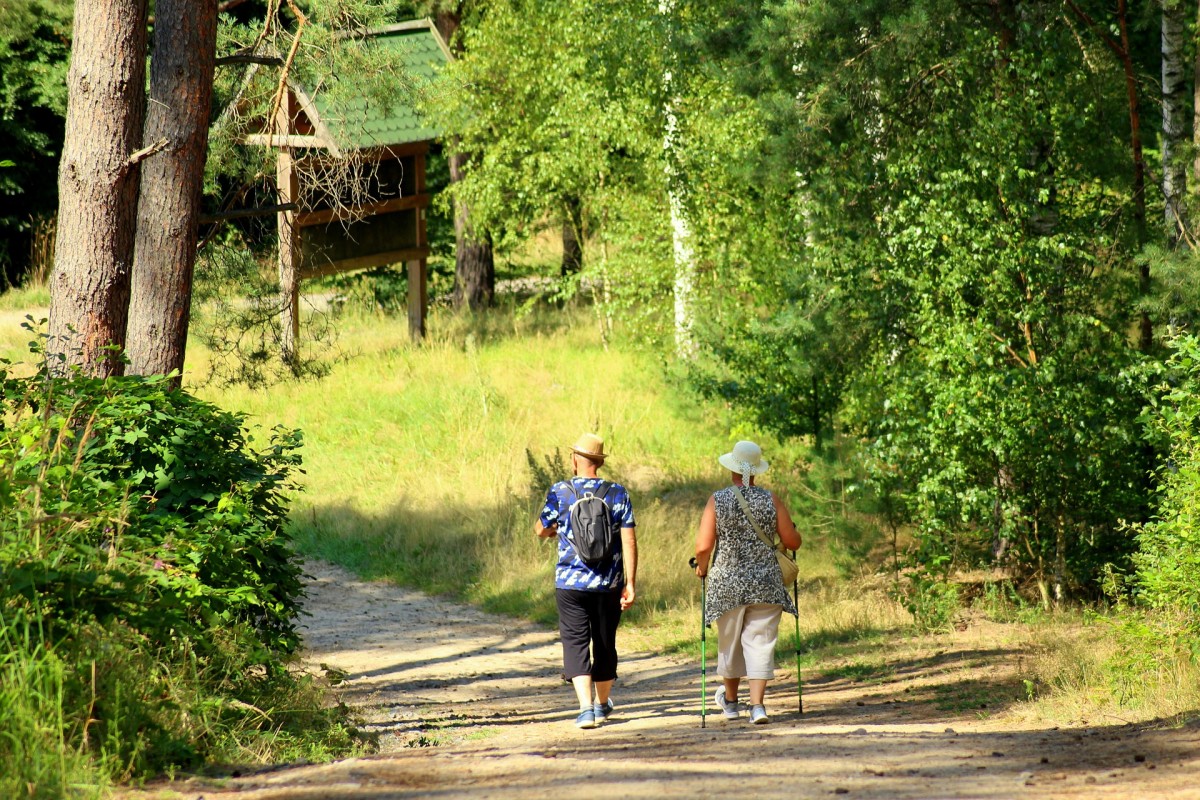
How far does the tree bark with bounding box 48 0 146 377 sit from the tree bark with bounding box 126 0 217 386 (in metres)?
0.37

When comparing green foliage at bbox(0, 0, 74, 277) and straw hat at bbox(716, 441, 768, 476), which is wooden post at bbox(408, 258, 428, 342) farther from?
straw hat at bbox(716, 441, 768, 476)

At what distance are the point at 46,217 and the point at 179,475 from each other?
74.1 feet

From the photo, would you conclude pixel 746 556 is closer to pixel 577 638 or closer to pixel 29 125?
pixel 577 638

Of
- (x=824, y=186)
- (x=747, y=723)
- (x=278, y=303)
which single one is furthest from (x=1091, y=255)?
(x=278, y=303)

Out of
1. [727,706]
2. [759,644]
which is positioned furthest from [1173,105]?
[727,706]

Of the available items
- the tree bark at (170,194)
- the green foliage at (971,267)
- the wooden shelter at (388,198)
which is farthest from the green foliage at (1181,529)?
the wooden shelter at (388,198)

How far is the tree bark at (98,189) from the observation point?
795cm

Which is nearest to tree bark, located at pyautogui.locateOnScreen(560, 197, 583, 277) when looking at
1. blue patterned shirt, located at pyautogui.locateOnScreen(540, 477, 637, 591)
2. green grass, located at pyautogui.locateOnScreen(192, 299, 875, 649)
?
green grass, located at pyautogui.locateOnScreen(192, 299, 875, 649)

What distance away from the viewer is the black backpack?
7.72 metres

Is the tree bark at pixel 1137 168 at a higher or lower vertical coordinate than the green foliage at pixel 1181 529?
higher

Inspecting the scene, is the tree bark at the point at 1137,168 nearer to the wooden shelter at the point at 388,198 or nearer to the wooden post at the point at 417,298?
the wooden shelter at the point at 388,198

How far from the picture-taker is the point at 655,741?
694 cm

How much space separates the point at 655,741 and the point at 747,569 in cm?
136

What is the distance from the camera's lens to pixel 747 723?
26.0 feet
